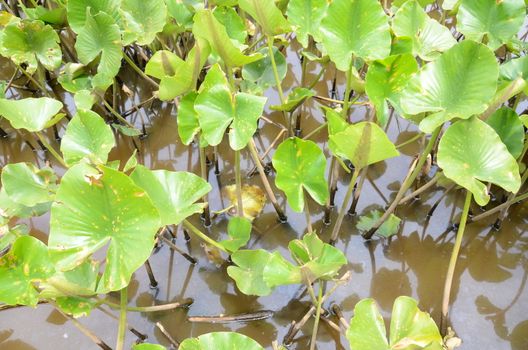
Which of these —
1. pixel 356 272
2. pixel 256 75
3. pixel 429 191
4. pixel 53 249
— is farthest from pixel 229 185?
pixel 53 249

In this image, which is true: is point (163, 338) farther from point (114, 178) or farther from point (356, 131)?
point (356, 131)

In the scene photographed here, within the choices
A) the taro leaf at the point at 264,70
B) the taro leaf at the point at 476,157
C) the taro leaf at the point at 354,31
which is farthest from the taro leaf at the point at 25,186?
the taro leaf at the point at 476,157

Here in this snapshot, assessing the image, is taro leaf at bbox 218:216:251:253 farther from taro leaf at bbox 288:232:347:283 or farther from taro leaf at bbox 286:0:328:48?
taro leaf at bbox 286:0:328:48

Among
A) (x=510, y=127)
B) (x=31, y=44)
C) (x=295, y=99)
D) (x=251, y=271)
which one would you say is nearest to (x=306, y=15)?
(x=295, y=99)

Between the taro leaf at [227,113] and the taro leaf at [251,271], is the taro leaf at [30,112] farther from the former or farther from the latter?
the taro leaf at [251,271]

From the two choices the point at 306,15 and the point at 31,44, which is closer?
the point at 306,15

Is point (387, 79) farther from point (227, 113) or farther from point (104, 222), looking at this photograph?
point (104, 222)
